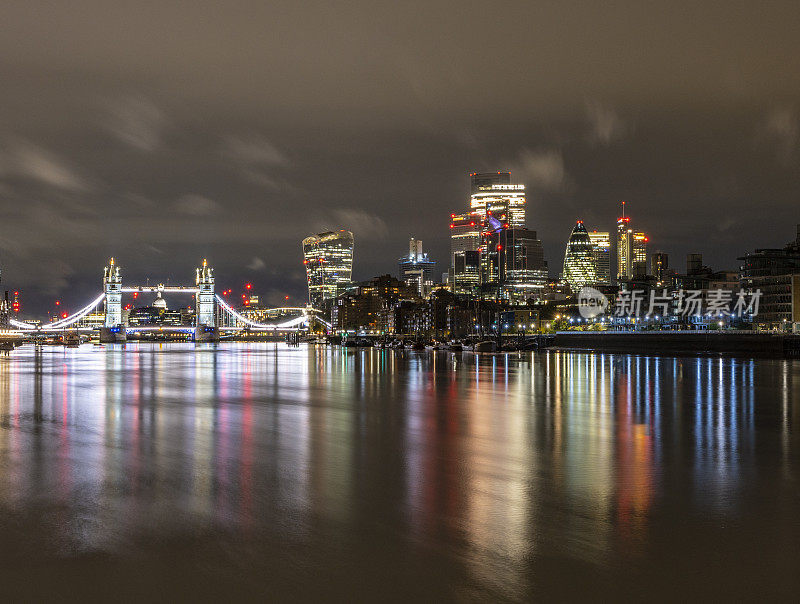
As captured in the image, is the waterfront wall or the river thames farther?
the waterfront wall

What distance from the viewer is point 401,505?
34.6 ft

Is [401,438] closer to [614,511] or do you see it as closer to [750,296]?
[614,511]

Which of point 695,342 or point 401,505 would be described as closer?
point 401,505

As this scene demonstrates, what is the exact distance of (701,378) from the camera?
4169 centimetres

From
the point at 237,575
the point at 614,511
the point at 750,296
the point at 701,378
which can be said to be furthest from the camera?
the point at 750,296

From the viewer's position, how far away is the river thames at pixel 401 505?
7473 mm

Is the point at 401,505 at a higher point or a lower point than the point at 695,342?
higher

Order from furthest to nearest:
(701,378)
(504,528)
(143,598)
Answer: (701,378) → (504,528) → (143,598)

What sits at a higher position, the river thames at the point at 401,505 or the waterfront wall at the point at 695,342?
the river thames at the point at 401,505

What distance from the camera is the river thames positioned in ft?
24.5

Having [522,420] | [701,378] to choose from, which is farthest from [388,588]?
[701,378]

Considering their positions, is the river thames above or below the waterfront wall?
above

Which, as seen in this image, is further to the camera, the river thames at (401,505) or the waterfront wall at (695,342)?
the waterfront wall at (695,342)

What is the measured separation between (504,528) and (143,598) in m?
4.32
